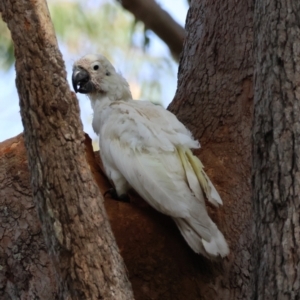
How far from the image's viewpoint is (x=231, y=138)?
8.19 feet

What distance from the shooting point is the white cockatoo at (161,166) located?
2.11m

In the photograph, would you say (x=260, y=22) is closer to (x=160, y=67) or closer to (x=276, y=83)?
(x=276, y=83)

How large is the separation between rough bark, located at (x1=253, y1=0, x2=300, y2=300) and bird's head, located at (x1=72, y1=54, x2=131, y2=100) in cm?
130

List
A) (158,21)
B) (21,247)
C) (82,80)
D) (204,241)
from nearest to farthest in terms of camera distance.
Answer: (204,241)
(21,247)
(82,80)
(158,21)

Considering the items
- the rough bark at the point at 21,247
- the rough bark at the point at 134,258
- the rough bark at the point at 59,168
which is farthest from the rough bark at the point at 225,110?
the rough bark at the point at 59,168

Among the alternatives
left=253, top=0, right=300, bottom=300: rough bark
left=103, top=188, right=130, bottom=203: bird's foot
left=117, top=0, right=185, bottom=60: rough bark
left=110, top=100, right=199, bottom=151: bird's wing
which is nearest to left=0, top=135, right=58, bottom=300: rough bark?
left=103, top=188, right=130, bottom=203: bird's foot

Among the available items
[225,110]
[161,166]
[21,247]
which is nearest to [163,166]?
[161,166]

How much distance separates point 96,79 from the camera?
282 centimetres

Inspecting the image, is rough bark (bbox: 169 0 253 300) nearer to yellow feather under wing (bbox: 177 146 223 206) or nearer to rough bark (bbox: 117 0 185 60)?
yellow feather under wing (bbox: 177 146 223 206)

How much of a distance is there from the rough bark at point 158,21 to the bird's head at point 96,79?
0.80 metres

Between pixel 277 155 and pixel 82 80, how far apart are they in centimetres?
151

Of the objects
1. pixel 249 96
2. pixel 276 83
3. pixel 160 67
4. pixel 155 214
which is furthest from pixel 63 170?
pixel 160 67

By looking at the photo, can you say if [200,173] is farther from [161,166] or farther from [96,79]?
[96,79]

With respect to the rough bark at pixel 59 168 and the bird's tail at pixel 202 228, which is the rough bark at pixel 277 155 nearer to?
the rough bark at pixel 59 168
